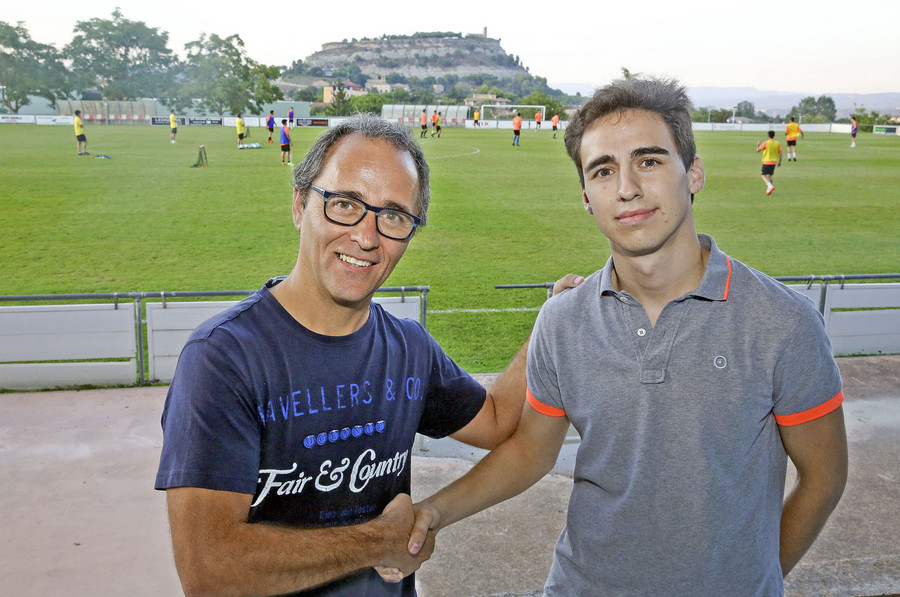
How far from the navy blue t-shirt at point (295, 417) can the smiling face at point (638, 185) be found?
2.46 ft

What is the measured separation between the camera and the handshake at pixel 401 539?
2010mm

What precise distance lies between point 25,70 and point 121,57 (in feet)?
29.7

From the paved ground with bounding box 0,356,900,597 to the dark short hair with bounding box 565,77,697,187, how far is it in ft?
9.30

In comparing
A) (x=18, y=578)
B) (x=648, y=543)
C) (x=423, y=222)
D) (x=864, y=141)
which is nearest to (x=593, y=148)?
(x=423, y=222)

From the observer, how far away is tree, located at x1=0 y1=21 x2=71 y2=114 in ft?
177

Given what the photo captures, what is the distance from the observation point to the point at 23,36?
5525 centimetres

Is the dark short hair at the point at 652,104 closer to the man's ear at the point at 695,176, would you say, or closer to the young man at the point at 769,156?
the man's ear at the point at 695,176

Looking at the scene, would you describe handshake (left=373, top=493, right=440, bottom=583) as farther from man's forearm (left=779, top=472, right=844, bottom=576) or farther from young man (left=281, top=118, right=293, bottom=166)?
young man (left=281, top=118, right=293, bottom=166)

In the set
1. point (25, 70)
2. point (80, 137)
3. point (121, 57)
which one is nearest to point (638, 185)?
point (80, 137)

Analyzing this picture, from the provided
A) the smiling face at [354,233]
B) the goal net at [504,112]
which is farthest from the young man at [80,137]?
the goal net at [504,112]

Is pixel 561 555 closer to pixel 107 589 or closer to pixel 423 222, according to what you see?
pixel 423 222

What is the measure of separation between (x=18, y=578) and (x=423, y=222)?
3909mm

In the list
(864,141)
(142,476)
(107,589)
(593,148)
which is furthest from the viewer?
(864,141)

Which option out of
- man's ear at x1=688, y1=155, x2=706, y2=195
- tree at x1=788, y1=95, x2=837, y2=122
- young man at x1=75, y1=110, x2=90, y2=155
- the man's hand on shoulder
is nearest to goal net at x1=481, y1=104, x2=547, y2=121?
tree at x1=788, y1=95, x2=837, y2=122
